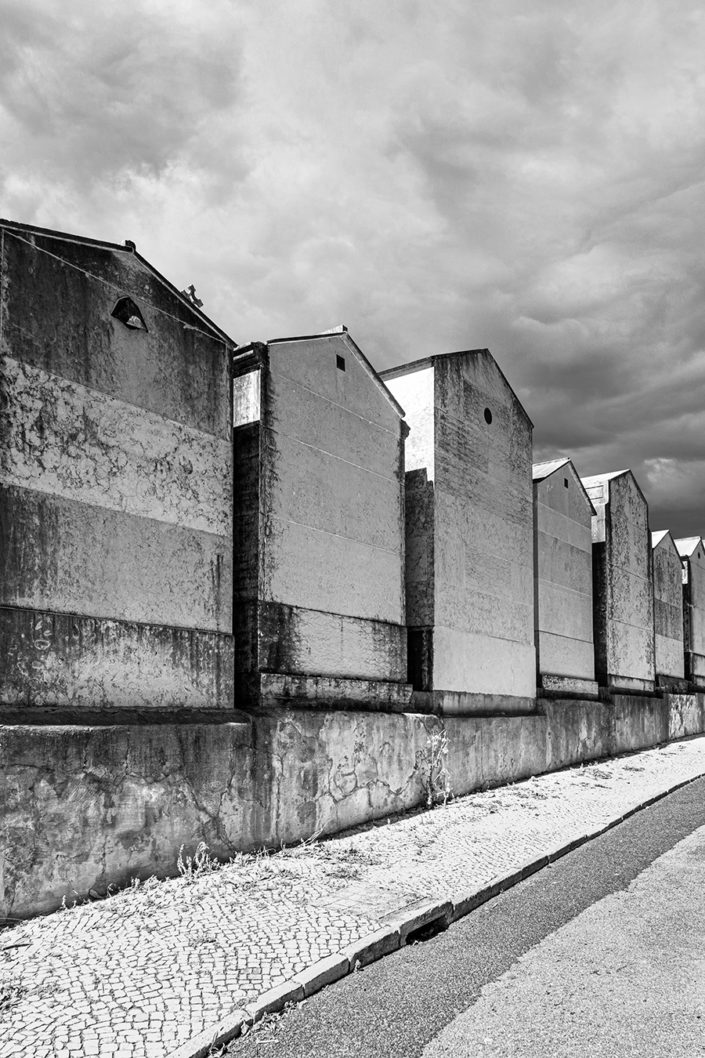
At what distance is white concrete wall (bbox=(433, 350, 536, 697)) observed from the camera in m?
10.6

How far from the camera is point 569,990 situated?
4.62m

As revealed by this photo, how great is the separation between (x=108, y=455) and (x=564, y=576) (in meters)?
9.57

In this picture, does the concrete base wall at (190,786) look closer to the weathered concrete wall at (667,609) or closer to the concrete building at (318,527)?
the concrete building at (318,527)

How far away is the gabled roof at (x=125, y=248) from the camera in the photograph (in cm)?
618

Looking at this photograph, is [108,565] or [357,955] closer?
[357,955]

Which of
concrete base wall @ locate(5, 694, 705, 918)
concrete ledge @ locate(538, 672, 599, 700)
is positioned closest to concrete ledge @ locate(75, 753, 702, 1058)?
concrete base wall @ locate(5, 694, 705, 918)

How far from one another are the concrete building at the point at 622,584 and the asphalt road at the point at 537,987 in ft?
30.5

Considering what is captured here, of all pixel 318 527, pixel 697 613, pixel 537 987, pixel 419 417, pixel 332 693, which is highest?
pixel 419 417

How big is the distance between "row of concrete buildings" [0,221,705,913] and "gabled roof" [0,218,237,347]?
2 centimetres

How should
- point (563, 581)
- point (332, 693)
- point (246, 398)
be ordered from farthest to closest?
point (563, 581) < point (332, 693) < point (246, 398)

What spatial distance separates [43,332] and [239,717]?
3.45 meters

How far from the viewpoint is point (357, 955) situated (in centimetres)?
496

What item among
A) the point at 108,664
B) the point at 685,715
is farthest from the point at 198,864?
the point at 685,715

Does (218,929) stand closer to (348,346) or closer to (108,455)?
(108,455)
